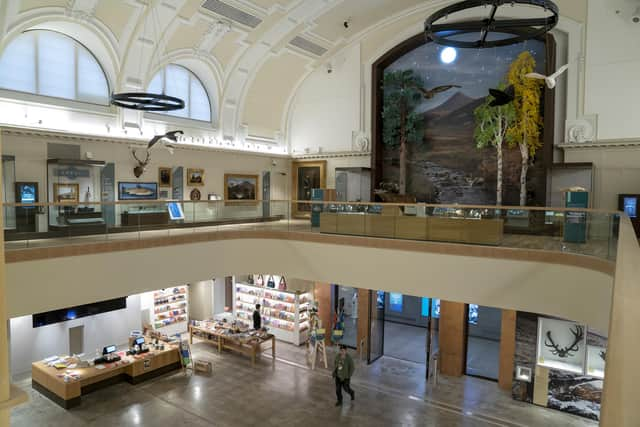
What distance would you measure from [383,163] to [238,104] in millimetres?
7479

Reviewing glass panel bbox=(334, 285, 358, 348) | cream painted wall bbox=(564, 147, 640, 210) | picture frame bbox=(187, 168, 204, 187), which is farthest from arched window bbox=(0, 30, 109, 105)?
cream painted wall bbox=(564, 147, 640, 210)

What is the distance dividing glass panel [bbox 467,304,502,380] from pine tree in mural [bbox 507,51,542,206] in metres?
5.15

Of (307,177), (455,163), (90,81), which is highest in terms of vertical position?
(90,81)

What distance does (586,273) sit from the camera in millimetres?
10109

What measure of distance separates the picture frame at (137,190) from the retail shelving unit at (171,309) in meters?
3.96

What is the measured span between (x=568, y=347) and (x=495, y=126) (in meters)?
8.74

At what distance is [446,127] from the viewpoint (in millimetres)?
19453

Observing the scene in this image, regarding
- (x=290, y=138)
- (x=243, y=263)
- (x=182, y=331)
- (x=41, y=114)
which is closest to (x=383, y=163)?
(x=290, y=138)

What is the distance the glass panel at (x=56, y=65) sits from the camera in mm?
14830

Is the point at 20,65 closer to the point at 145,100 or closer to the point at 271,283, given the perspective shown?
the point at 145,100

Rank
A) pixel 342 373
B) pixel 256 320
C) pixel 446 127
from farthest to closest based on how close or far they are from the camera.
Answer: pixel 446 127 < pixel 256 320 < pixel 342 373

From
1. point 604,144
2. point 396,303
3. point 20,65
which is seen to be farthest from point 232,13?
point 604,144

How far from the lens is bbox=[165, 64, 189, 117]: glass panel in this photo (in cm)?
1903

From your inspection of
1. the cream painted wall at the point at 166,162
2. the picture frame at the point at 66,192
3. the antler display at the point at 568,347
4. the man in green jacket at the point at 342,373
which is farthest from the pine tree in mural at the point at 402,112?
the picture frame at the point at 66,192
